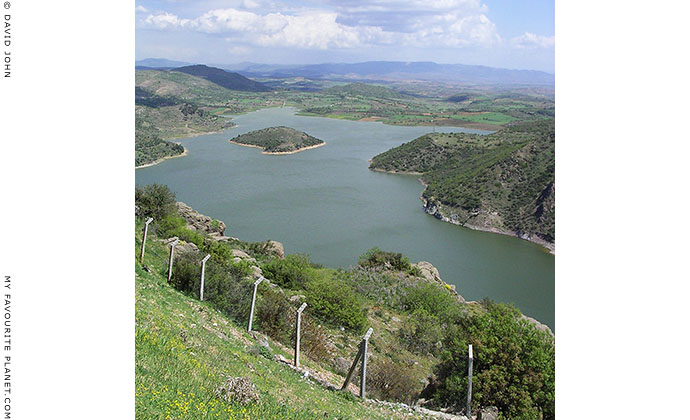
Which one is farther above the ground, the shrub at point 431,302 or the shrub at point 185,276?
the shrub at point 185,276

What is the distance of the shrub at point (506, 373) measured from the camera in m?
6.37

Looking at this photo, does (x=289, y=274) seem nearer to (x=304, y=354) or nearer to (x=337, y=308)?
(x=337, y=308)

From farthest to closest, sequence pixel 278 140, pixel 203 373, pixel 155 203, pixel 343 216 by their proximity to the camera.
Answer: pixel 278 140, pixel 343 216, pixel 155 203, pixel 203 373

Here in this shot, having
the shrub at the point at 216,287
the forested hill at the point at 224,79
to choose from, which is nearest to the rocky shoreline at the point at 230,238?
the shrub at the point at 216,287

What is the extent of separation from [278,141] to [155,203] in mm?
44437

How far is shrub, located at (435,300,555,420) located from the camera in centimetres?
637

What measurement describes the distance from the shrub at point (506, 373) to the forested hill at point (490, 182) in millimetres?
25649

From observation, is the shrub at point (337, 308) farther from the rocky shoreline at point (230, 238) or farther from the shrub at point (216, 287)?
the rocky shoreline at point (230, 238)

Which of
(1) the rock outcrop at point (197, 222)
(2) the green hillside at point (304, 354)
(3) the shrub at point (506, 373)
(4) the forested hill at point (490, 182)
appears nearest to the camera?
(2) the green hillside at point (304, 354)

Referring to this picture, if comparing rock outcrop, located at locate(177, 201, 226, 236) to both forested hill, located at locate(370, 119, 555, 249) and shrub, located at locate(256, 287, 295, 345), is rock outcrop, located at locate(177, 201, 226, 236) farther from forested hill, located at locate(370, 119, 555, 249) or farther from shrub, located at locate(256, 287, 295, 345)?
forested hill, located at locate(370, 119, 555, 249)

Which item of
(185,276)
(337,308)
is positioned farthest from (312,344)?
(337,308)

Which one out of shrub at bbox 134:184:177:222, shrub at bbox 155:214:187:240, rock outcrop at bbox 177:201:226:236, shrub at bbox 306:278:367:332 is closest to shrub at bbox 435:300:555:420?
shrub at bbox 306:278:367:332

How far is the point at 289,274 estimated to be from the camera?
14.2m

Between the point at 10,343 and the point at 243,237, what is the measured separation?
85.6 feet
